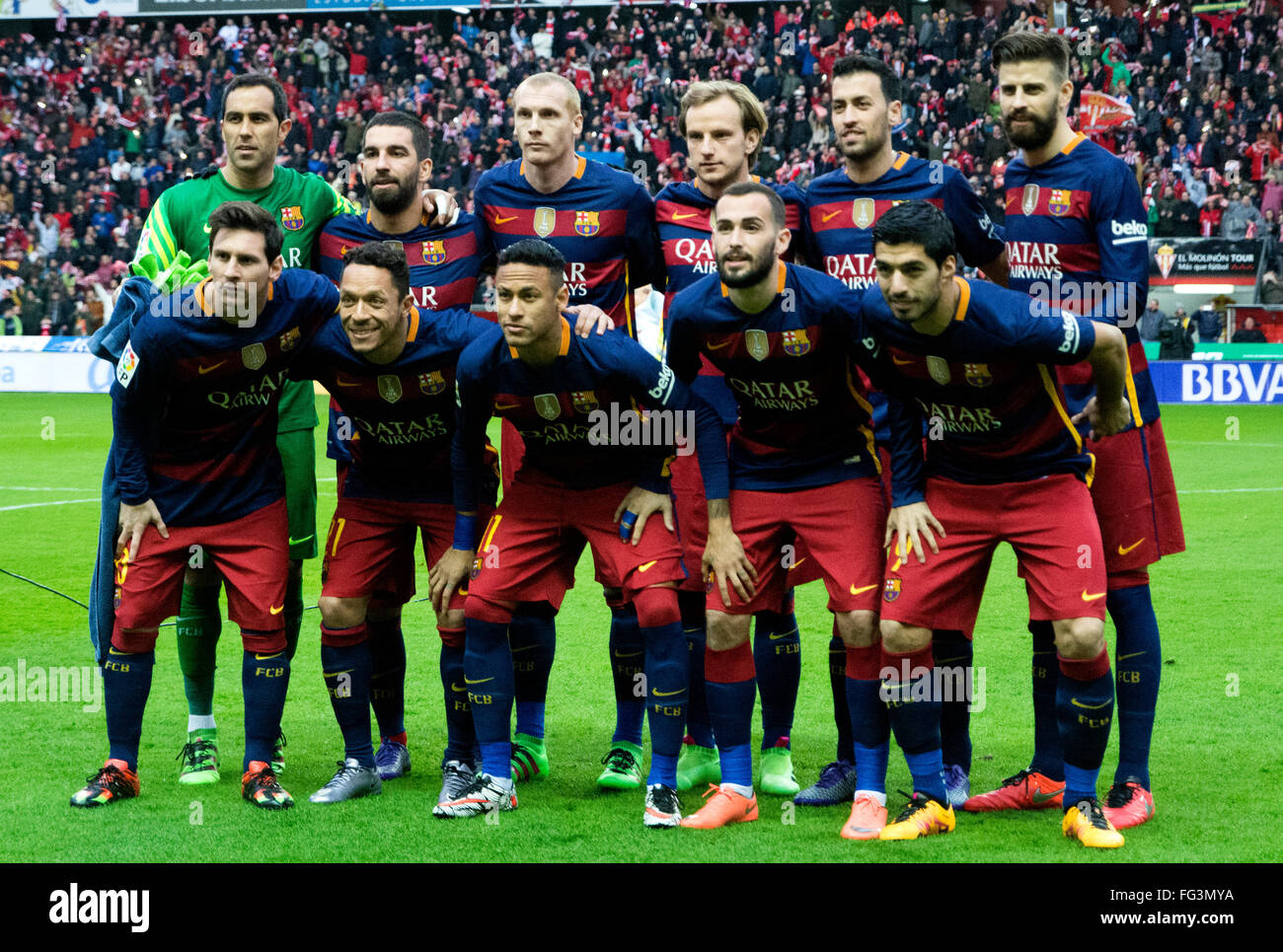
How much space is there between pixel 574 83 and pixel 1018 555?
23290mm

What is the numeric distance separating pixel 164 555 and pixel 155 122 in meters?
29.2

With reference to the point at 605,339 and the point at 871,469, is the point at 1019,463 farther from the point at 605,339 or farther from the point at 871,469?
the point at 605,339

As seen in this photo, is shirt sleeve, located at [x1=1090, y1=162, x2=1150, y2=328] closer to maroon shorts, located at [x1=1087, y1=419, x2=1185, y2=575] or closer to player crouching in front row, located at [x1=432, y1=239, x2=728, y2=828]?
maroon shorts, located at [x1=1087, y1=419, x2=1185, y2=575]

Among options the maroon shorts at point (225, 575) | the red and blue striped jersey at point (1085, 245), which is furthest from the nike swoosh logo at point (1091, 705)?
the maroon shorts at point (225, 575)

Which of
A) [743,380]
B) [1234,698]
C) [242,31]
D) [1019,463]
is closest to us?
[1019,463]

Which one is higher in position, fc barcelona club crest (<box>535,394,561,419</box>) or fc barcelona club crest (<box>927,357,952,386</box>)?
fc barcelona club crest (<box>927,357,952,386</box>)

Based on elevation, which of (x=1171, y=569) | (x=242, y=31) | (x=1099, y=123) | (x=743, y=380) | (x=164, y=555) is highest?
(x=242, y=31)

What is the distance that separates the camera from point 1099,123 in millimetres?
25656

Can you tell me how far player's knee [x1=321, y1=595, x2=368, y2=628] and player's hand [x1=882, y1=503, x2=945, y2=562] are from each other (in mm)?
1990

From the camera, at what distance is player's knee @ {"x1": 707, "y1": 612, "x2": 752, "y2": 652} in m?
5.02

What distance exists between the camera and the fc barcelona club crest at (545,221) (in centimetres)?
591

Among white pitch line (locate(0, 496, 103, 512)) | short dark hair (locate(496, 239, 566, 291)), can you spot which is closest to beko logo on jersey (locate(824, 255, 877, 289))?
short dark hair (locate(496, 239, 566, 291))

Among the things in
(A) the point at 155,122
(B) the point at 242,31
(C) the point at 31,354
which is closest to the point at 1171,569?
(C) the point at 31,354

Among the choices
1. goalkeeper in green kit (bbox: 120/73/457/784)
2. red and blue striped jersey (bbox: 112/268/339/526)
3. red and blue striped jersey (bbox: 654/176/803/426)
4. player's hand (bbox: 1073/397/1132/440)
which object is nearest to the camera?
player's hand (bbox: 1073/397/1132/440)
